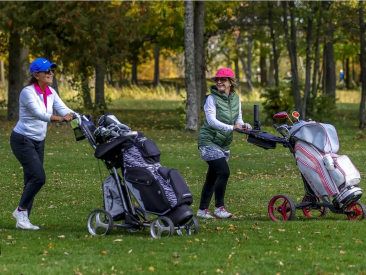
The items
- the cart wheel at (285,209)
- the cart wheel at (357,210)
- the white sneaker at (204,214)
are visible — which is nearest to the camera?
the cart wheel at (357,210)

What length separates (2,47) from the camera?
30.3m

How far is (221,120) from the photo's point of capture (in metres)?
9.82

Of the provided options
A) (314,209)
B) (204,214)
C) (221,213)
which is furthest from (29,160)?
(314,209)

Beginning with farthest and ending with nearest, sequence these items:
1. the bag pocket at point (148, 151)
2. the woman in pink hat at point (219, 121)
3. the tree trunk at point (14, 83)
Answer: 1. the tree trunk at point (14, 83)
2. the woman in pink hat at point (219, 121)
3. the bag pocket at point (148, 151)

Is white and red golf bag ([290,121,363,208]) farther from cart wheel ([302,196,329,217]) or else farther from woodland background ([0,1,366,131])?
woodland background ([0,1,366,131])

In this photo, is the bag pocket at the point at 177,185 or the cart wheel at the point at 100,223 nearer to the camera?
the bag pocket at the point at 177,185

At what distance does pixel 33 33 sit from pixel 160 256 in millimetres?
18540

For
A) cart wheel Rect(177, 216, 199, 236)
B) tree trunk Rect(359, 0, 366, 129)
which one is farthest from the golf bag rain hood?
tree trunk Rect(359, 0, 366, 129)

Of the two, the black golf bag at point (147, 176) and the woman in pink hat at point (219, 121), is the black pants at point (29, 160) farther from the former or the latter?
the woman in pink hat at point (219, 121)

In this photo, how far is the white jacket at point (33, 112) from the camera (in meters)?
8.59

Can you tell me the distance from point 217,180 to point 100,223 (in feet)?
6.75

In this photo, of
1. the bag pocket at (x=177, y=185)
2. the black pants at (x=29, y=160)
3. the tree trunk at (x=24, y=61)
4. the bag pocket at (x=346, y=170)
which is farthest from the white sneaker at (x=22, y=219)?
the tree trunk at (x=24, y=61)

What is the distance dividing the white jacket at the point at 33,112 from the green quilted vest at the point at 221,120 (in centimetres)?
194

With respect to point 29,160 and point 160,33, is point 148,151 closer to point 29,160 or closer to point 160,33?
point 29,160
